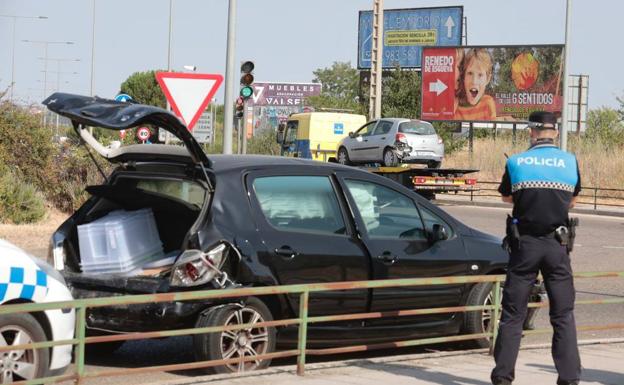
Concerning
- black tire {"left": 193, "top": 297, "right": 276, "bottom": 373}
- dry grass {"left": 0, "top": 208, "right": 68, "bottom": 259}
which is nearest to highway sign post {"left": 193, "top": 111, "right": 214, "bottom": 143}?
dry grass {"left": 0, "top": 208, "right": 68, "bottom": 259}

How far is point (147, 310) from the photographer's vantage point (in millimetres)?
7992

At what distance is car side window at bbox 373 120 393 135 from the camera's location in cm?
3512

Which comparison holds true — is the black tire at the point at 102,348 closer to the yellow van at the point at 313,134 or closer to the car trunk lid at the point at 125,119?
→ the car trunk lid at the point at 125,119

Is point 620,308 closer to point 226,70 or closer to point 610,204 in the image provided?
point 226,70

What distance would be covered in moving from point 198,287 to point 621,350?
12.4 ft

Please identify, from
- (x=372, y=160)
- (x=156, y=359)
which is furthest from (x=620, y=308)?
(x=372, y=160)

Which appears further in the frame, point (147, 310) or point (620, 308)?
point (620, 308)

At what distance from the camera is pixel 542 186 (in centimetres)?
720

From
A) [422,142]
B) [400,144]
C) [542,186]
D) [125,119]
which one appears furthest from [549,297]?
[422,142]

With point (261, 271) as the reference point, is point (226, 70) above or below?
above

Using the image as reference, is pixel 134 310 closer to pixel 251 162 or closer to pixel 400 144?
pixel 251 162

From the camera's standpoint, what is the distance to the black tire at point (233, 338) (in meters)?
7.91

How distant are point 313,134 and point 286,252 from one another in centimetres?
3182

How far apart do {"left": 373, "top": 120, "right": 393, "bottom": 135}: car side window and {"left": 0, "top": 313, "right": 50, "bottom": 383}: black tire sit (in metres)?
28.3
